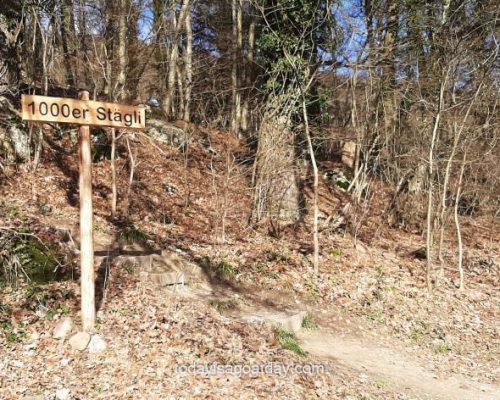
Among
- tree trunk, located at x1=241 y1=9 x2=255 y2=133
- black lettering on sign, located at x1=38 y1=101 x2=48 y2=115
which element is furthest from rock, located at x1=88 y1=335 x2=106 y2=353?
tree trunk, located at x1=241 y1=9 x2=255 y2=133

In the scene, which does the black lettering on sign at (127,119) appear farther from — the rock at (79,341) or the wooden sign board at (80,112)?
the rock at (79,341)

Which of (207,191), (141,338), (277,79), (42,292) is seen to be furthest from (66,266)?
(277,79)

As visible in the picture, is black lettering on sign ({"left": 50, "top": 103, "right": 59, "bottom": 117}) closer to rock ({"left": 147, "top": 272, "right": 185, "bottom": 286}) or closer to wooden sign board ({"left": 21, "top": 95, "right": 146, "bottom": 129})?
wooden sign board ({"left": 21, "top": 95, "right": 146, "bottom": 129})

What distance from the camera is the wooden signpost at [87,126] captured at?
438 cm

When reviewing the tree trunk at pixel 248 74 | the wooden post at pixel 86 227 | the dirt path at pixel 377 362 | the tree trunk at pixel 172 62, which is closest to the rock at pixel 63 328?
the wooden post at pixel 86 227

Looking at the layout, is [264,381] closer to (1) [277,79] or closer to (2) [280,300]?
(2) [280,300]

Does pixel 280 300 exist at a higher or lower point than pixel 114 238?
lower

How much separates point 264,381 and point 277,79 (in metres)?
9.28

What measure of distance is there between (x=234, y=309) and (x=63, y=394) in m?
3.13

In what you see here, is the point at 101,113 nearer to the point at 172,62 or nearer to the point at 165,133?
the point at 165,133

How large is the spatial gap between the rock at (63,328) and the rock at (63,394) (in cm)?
84

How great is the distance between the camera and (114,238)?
25.8 ft

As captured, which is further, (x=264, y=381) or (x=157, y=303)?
(x=157, y=303)

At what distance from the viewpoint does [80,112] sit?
14.6ft
